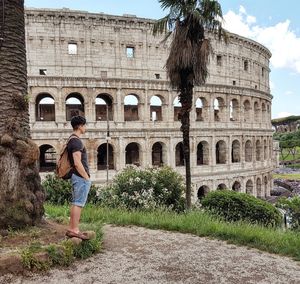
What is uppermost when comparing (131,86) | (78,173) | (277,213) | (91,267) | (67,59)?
(67,59)

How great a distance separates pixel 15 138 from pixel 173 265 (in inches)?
121

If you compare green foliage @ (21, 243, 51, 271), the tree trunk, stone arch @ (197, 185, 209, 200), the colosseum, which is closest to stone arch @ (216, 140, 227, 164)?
the colosseum

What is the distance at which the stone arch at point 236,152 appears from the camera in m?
33.3

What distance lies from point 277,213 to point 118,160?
14.7 m

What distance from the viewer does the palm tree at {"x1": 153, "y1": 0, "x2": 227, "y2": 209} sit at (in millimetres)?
14727

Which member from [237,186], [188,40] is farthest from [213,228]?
[237,186]

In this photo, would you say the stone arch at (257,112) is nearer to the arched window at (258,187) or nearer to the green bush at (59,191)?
the arched window at (258,187)

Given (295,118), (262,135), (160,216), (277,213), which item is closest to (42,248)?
(160,216)

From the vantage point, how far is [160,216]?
8.45m

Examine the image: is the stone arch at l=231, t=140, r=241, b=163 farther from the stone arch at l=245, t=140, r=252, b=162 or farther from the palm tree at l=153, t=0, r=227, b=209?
the palm tree at l=153, t=0, r=227, b=209

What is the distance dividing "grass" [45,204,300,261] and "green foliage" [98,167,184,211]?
155 inches

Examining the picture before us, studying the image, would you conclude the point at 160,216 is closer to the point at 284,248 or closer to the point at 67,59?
the point at 284,248

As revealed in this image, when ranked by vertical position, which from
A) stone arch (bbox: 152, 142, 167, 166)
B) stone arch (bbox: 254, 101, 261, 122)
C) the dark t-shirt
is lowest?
stone arch (bbox: 152, 142, 167, 166)

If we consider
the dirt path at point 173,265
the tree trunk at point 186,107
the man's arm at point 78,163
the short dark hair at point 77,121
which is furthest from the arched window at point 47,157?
the man's arm at point 78,163
